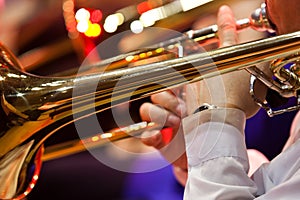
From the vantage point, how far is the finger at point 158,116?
941 mm

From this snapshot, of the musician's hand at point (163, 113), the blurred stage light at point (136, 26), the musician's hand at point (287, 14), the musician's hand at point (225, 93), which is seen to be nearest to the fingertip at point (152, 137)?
the musician's hand at point (163, 113)

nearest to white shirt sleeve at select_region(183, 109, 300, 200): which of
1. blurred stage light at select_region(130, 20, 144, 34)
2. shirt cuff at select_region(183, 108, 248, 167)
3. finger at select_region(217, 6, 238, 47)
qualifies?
shirt cuff at select_region(183, 108, 248, 167)

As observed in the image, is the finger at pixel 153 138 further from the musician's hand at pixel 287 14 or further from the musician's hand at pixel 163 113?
the musician's hand at pixel 287 14

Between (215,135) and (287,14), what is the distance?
195 millimetres

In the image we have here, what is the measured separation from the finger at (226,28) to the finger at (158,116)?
0.45ft

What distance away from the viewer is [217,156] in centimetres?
84

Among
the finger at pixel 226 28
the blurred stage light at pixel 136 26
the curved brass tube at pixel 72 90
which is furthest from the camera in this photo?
the blurred stage light at pixel 136 26

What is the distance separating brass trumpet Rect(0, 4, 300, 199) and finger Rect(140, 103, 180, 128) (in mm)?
131

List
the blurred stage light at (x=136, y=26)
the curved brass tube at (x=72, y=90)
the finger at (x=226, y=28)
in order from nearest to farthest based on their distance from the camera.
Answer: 1. the curved brass tube at (x=72, y=90)
2. the finger at (x=226, y=28)
3. the blurred stage light at (x=136, y=26)

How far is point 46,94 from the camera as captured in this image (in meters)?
0.84

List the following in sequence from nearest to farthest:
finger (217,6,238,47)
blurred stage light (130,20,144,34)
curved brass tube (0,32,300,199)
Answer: curved brass tube (0,32,300,199), finger (217,6,238,47), blurred stage light (130,20,144,34)

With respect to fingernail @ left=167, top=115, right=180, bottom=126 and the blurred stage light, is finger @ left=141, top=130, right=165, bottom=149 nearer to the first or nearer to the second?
fingernail @ left=167, top=115, right=180, bottom=126

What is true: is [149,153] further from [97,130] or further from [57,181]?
[57,181]

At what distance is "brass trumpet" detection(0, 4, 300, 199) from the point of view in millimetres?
792
